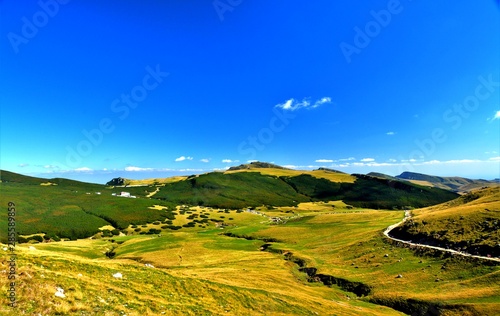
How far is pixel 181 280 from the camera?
1459 inches

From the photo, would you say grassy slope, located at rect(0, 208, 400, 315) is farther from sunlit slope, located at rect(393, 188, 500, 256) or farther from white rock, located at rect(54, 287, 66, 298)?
sunlit slope, located at rect(393, 188, 500, 256)

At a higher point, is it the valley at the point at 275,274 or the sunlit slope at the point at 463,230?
the sunlit slope at the point at 463,230

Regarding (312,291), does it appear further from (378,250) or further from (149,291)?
(149,291)

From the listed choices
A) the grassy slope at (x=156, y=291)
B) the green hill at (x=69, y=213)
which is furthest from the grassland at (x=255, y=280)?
the green hill at (x=69, y=213)

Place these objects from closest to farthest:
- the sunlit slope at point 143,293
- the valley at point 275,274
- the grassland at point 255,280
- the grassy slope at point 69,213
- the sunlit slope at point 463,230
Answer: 1. the sunlit slope at point 143,293
2. the grassland at point 255,280
3. the valley at point 275,274
4. the sunlit slope at point 463,230
5. the grassy slope at point 69,213

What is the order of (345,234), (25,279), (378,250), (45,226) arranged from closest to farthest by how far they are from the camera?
(25,279) < (378,250) < (345,234) < (45,226)

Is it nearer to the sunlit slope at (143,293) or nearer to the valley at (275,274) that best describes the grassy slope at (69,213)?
the valley at (275,274)

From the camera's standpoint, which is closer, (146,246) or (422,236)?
(422,236)

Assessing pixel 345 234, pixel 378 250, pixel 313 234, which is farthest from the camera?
pixel 313 234

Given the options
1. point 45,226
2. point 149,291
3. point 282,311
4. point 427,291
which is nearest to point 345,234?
point 427,291

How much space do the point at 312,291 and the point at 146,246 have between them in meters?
62.8

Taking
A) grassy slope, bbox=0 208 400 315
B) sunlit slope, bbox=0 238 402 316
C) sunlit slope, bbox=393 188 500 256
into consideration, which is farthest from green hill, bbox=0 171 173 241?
sunlit slope, bbox=393 188 500 256

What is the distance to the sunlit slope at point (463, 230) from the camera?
5512cm

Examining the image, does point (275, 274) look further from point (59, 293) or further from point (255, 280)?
point (59, 293)
